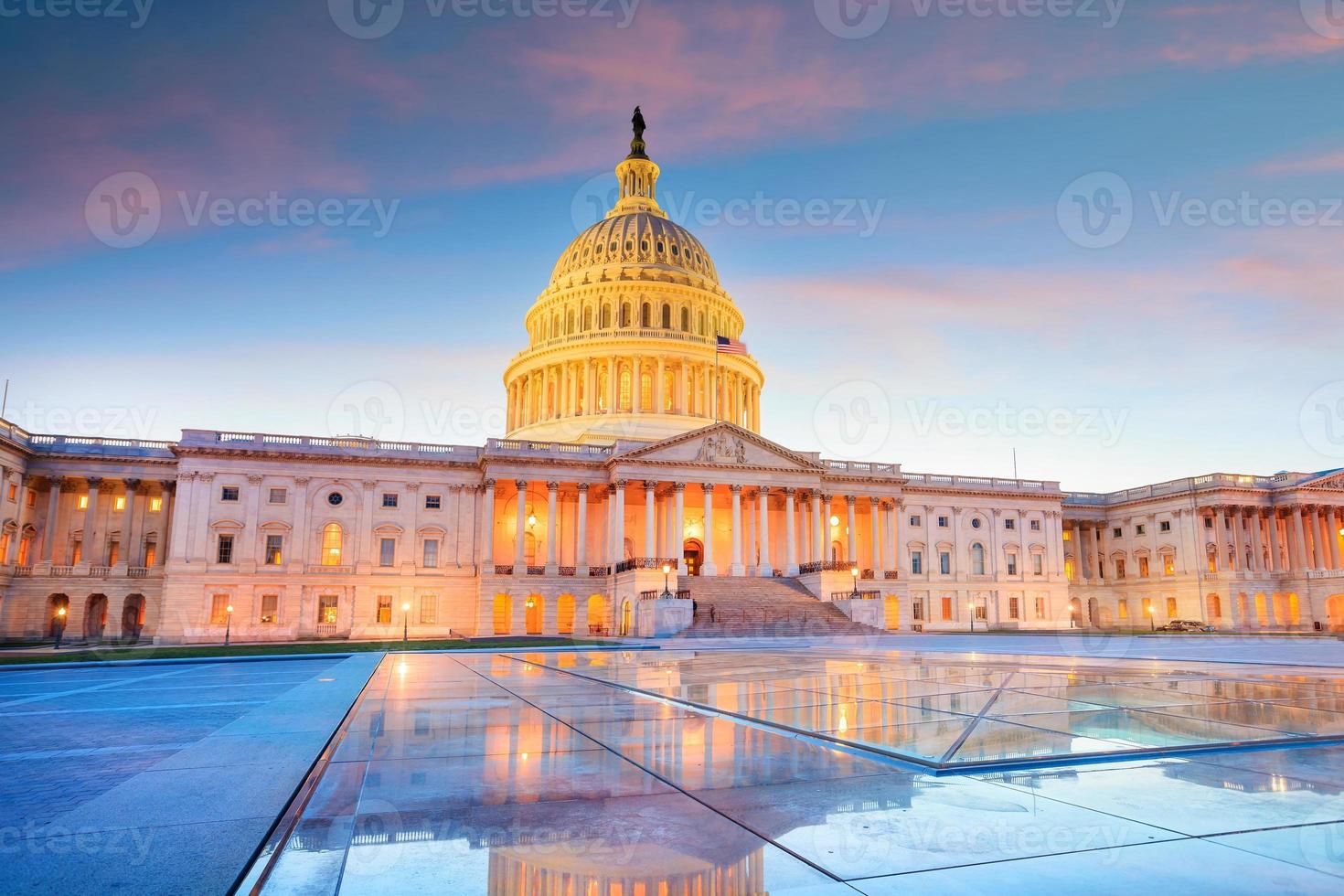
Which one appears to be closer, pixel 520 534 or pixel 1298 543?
pixel 520 534

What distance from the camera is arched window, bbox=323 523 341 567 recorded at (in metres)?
69.8

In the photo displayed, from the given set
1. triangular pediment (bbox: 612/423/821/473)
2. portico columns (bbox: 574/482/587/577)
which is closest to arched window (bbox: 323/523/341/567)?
portico columns (bbox: 574/482/587/577)

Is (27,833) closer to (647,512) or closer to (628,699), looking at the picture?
(628,699)

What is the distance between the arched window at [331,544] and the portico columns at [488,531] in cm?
1133

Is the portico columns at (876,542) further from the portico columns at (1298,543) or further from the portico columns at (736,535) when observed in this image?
the portico columns at (1298,543)

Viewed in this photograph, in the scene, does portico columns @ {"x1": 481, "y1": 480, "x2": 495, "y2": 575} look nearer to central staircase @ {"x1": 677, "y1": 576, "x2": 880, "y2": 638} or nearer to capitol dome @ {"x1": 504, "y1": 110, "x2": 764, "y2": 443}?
capitol dome @ {"x1": 504, "y1": 110, "x2": 764, "y2": 443}

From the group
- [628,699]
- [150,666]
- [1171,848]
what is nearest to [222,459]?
[150,666]

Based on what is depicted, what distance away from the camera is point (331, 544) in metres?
70.1

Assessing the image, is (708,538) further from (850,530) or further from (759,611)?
(850,530)

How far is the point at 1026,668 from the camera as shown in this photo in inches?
792

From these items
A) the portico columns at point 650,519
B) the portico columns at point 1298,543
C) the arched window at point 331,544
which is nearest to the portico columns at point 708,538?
the portico columns at point 650,519

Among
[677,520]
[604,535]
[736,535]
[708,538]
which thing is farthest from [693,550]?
[677,520]

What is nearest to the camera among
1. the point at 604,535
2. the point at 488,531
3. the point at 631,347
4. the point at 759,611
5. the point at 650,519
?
the point at 759,611

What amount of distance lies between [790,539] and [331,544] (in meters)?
37.2
